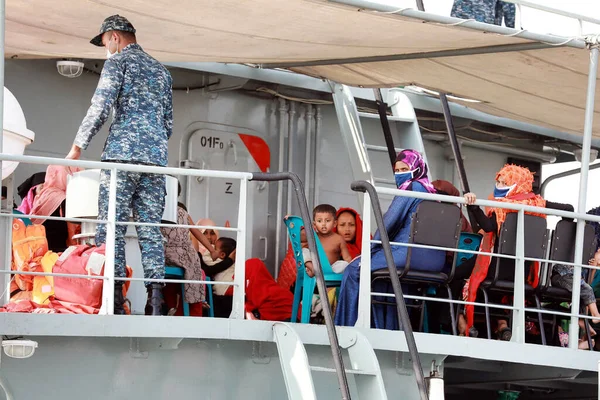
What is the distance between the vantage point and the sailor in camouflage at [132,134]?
6.57 metres

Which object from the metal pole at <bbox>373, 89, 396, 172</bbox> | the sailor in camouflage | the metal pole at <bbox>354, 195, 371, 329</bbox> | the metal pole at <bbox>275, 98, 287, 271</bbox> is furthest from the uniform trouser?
the metal pole at <bbox>373, 89, 396, 172</bbox>

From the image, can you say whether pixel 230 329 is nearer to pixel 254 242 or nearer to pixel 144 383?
pixel 144 383

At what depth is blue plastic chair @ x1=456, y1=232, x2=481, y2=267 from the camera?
7602 millimetres

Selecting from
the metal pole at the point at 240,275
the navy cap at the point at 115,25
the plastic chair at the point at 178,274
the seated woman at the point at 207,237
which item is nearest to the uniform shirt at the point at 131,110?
the navy cap at the point at 115,25

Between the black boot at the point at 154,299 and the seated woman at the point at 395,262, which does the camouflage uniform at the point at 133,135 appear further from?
the seated woman at the point at 395,262

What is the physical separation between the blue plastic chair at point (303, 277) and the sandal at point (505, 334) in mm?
1115

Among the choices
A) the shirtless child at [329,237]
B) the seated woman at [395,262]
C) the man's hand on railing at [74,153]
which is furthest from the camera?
the shirtless child at [329,237]

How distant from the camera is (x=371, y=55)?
341 inches

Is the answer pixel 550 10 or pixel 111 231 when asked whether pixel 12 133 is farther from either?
pixel 550 10

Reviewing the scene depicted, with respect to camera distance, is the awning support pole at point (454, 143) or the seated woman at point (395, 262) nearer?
the seated woman at point (395, 262)

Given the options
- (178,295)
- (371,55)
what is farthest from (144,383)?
(371,55)

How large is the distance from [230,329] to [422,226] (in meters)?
1.40

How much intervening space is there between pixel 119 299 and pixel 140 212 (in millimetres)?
543

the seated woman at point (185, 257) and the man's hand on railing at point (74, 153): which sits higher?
the man's hand on railing at point (74, 153)
